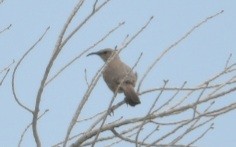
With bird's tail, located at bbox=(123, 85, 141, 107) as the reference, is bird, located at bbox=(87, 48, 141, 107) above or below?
above

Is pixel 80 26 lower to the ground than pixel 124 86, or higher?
lower

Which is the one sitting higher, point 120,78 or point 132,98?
point 120,78

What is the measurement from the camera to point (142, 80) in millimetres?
4445

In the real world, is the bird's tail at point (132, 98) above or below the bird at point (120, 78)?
below

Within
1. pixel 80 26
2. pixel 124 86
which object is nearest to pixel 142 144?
pixel 80 26

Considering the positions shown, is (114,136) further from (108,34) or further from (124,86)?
(124,86)

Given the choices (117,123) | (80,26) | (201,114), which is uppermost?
(80,26)

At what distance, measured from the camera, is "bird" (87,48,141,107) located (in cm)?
593

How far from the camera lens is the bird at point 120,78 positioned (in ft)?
19.4

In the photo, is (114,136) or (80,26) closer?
(80,26)

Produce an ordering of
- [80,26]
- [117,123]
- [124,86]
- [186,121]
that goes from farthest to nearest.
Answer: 1. [124,86]
2. [117,123]
3. [186,121]
4. [80,26]

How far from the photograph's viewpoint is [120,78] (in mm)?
7012

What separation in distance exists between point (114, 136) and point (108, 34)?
0.82 metres

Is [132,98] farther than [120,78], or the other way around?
[120,78]
